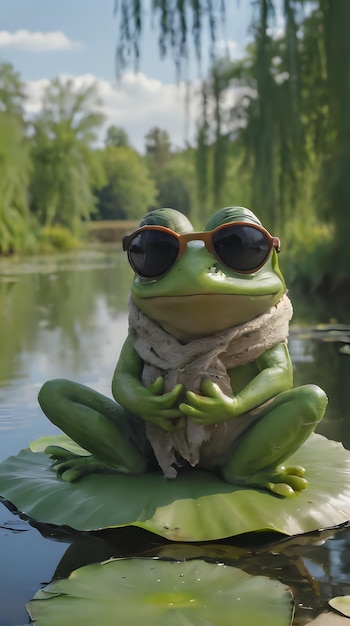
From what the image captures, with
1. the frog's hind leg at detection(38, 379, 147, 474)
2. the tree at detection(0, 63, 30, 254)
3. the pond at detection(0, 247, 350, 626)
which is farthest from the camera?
the tree at detection(0, 63, 30, 254)

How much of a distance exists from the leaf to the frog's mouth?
2.27 ft

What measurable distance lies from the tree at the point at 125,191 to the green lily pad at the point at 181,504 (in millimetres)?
38557

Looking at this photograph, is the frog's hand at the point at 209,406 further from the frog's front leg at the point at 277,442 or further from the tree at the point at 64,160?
the tree at the point at 64,160

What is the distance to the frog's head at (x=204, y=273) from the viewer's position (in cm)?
171

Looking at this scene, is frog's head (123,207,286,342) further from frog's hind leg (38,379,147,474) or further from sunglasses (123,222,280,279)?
frog's hind leg (38,379,147,474)

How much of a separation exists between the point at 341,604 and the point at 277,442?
1.56ft

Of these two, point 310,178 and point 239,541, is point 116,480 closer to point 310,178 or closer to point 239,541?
point 239,541

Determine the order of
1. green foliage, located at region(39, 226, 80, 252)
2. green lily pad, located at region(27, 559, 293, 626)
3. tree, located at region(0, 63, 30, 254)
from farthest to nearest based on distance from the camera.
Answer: green foliage, located at region(39, 226, 80, 252) < tree, located at region(0, 63, 30, 254) < green lily pad, located at region(27, 559, 293, 626)

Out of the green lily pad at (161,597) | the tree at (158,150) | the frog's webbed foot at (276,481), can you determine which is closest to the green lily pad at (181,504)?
the frog's webbed foot at (276,481)

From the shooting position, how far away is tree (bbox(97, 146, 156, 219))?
40.4 m

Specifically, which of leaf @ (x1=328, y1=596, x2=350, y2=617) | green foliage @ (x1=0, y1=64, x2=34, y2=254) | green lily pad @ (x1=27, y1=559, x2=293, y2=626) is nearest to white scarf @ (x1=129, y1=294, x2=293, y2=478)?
green lily pad @ (x1=27, y1=559, x2=293, y2=626)

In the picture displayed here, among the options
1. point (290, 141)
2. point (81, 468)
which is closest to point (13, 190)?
point (290, 141)

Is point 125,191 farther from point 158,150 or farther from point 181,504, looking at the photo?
point 181,504

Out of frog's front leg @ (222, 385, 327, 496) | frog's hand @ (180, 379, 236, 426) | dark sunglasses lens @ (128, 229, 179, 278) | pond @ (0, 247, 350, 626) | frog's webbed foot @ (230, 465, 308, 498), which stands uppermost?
dark sunglasses lens @ (128, 229, 179, 278)
